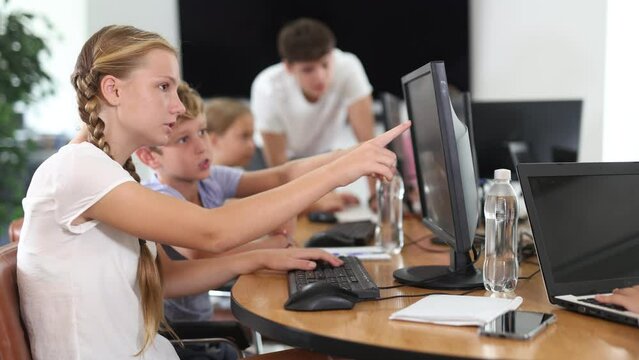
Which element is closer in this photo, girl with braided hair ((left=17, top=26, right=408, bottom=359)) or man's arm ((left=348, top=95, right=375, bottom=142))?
girl with braided hair ((left=17, top=26, right=408, bottom=359))

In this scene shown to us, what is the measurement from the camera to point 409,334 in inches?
44.4

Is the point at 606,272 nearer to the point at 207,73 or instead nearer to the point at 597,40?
the point at 597,40

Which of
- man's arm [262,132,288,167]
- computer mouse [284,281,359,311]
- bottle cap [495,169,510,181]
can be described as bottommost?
man's arm [262,132,288,167]

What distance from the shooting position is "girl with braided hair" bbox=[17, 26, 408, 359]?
1356 millimetres

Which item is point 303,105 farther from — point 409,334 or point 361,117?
point 409,334

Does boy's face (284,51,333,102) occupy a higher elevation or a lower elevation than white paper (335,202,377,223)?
higher

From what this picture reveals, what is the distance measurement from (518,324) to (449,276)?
36 cm

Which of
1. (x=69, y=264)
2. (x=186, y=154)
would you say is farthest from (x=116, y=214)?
(x=186, y=154)

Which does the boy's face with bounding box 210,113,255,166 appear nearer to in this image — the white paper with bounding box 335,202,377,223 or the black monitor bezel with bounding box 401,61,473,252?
the white paper with bounding box 335,202,377,223

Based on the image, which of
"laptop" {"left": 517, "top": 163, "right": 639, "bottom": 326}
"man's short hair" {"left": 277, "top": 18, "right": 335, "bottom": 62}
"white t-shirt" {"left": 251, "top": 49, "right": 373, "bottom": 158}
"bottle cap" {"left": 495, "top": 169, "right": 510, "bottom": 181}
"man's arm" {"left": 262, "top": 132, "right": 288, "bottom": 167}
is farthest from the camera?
"white t-shirt" {"left": 251, "top": 49, "right": 373, "bottom": 158}

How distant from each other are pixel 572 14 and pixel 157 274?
2383 millimetres

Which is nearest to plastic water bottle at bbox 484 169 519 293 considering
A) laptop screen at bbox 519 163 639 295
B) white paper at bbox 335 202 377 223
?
laptop screen at bbox 519 163 639 295

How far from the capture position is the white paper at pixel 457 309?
3.84ft

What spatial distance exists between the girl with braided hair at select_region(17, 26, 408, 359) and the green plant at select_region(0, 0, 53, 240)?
2364mm
